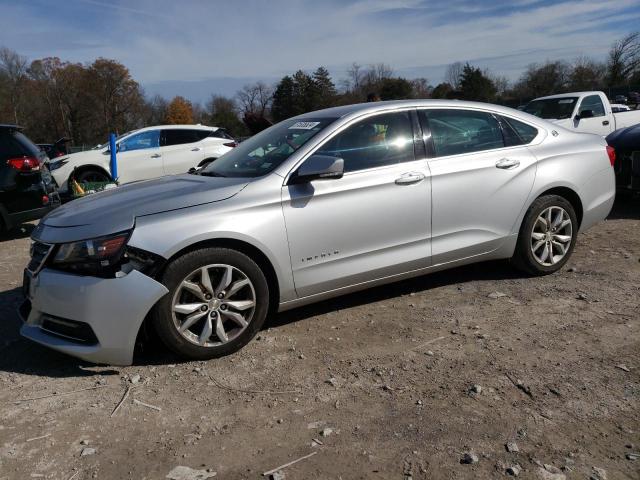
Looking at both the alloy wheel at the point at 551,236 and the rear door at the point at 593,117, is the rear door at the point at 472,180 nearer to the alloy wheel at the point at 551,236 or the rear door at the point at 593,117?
the alloy wheel at the point at 551,236

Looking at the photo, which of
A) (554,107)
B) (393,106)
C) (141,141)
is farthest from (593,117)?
(141,141)

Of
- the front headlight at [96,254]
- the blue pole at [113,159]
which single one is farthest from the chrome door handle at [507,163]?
the blue pole at [113,159]

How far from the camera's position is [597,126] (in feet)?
Answer: 40.2

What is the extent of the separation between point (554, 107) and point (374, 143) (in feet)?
32.9

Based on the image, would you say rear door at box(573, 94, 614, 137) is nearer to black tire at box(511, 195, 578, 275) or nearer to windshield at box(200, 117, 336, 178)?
black tire at box(511, 195, 578, 275)

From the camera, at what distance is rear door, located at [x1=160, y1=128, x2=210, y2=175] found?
1212 cm

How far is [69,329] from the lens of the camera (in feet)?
→ 10.9

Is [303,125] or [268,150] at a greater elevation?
[303,125]

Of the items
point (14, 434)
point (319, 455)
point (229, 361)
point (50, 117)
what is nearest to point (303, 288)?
point (229, 361)

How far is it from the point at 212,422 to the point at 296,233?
4.45 feet

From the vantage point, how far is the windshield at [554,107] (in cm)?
1217

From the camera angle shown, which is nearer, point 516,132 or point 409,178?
point 409,178

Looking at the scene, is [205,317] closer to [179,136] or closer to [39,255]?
[39,255]

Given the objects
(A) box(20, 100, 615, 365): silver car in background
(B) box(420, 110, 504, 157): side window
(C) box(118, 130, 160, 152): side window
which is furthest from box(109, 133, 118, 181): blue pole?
(B) box(420, 110, 504, 157): side window
